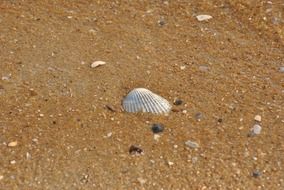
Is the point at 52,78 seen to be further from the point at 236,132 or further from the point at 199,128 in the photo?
the point at 236,132

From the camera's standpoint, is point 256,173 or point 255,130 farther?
point 255,130

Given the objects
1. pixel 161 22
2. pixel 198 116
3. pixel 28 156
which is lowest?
pixel 28 156

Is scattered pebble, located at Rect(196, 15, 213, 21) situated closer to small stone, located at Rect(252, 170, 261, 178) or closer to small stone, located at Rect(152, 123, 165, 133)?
small stone, located at Rect(152, 123, 165, 133)

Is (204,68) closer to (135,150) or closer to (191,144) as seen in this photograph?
(191,144)

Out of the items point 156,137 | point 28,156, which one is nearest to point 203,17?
point 156,137

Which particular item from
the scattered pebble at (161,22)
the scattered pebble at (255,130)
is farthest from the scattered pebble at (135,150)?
the scattered pebble at (161,22)

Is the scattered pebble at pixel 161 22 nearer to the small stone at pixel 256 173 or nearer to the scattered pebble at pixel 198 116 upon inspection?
the scattered pebble at pixel 198 116

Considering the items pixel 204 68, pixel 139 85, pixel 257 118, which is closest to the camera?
pixel 257 118
